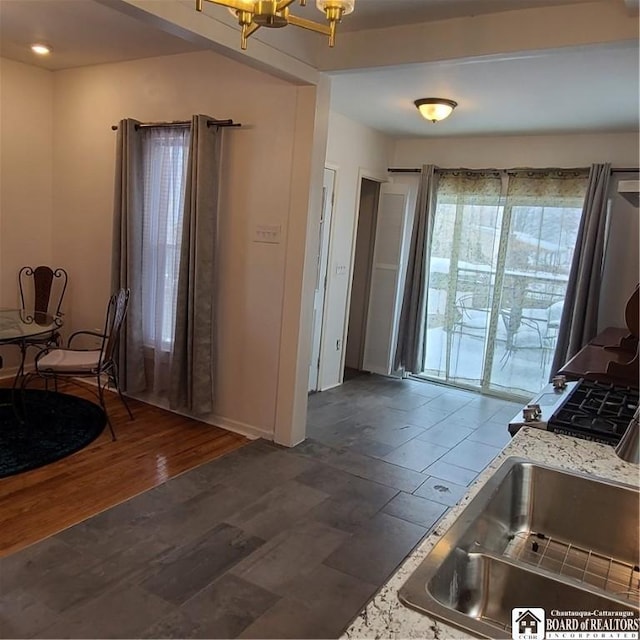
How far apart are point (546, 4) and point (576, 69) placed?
704mm

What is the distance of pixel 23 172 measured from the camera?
15.4ft

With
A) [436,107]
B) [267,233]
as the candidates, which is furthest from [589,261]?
[267,233]

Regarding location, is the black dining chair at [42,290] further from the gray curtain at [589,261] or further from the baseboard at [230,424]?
the gray curtain at [589,261]

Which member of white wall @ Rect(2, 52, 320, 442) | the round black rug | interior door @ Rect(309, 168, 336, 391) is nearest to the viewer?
the round black rug

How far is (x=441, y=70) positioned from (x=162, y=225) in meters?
2.18

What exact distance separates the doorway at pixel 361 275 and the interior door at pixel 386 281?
7 cm

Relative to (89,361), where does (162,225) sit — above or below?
above

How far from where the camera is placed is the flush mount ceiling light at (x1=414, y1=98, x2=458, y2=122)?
13.4 ft

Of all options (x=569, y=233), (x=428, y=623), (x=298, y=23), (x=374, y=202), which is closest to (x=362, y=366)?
(x=374, y=202)

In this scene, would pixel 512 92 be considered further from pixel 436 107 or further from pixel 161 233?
pixel 161 233

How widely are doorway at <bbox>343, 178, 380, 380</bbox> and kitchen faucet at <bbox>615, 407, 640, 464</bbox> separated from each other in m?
4.46

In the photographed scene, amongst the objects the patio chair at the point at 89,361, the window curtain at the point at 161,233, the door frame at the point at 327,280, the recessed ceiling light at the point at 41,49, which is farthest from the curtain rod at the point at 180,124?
the door frame at the point at 327,280

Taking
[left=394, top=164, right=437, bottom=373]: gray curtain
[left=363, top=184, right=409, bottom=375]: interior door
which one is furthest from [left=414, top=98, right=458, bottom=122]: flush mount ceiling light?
[left=363, top=184, right=409, bottom=375]: interior door

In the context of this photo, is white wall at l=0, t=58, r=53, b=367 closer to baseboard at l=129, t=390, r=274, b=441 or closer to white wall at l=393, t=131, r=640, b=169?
baseboard at l=129, t=390, r=274, b=441
